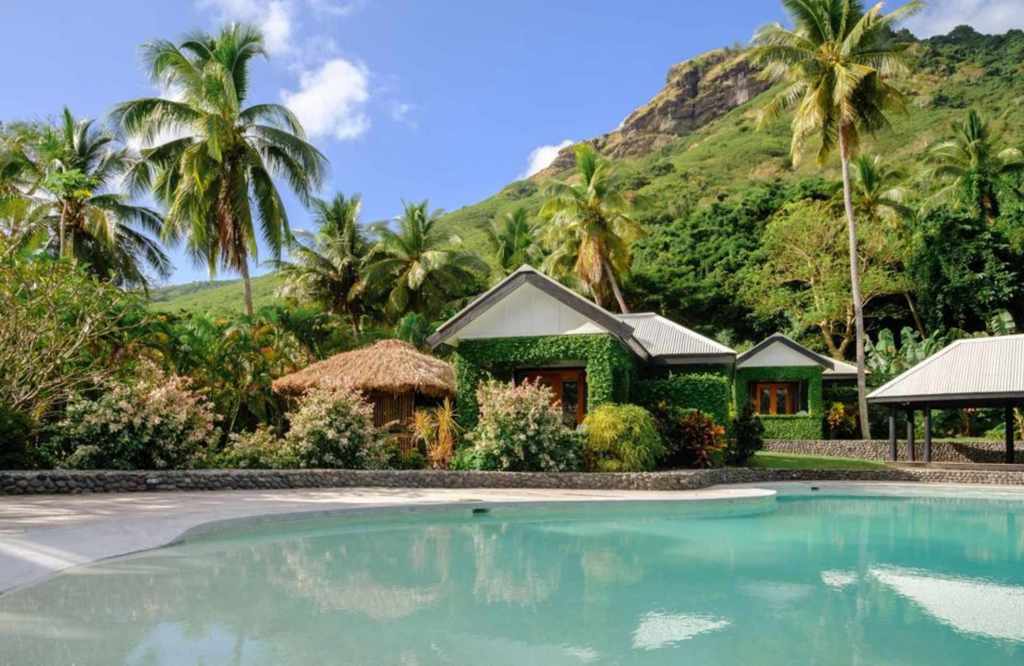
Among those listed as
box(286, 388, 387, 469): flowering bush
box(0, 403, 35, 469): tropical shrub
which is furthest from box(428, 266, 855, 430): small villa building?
box(0, 403, 35, 469): tropical shrub

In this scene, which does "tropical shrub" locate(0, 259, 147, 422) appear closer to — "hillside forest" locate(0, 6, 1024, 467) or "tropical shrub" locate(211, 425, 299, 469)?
"hillside forest" locate(0, 6, 1024, 467)

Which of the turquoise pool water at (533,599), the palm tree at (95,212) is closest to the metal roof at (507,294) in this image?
the turquoise pool water at (533,599)

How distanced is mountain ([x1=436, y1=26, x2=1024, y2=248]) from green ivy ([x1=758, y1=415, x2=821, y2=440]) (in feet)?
39.5

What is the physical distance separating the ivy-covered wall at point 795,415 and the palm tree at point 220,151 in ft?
55.9

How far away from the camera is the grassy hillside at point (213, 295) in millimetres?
48875

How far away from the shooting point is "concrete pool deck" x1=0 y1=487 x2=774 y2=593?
24.6 feet

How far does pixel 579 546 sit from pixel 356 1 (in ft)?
40.6

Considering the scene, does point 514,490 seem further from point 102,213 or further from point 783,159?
point 783,159

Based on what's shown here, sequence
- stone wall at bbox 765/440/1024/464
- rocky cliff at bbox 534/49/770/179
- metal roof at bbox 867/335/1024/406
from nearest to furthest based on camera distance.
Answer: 1. metal roof at bbox 867/335/1024/406
2. stone wall at bbox 765/440/1024/464
3. rocky cliff at bbox 534/49/770/179

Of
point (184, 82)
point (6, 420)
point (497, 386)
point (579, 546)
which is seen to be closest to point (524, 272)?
point (497, 386)

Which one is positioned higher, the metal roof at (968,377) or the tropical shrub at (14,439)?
the metal roof at (968,377)

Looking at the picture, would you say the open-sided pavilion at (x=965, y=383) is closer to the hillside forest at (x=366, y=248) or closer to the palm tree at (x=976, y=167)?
the hillside forest at (x=366, y=248)

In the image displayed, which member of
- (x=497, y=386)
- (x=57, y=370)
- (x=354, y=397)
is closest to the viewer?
(x=57, y=370)

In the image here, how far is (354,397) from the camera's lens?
16000 mm
